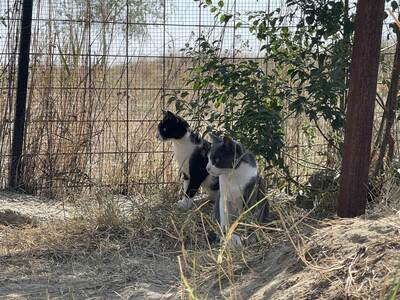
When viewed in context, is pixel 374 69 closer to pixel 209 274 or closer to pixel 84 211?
pixel 209 274

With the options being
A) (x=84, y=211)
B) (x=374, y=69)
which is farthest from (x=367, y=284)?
(x=84, y=211)

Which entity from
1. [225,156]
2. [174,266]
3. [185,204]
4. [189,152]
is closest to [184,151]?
[189,152]

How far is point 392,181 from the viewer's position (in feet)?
16.8

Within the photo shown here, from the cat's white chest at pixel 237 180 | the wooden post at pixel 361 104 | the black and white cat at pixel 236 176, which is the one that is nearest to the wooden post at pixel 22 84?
the black and white cat at pixel 236 176

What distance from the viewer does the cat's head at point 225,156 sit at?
490cm

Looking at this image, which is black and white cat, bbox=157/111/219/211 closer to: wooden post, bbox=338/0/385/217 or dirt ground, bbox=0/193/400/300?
dirt ground, bbox=0/193/400/300

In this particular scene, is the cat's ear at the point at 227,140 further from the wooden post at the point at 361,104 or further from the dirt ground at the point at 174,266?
the wooden post at the point at 361,104

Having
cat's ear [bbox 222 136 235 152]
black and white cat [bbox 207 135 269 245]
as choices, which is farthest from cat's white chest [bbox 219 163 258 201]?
cat's ear [bbox 222 136 235 152]

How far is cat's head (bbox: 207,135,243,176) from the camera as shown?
4.90 metres

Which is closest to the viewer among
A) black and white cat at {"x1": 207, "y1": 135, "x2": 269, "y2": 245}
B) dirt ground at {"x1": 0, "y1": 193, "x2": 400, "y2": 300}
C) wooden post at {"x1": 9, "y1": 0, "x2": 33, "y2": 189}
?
dirt ground at {"x1": 0, "y1": 193, "x2": 400, "y2": 300}

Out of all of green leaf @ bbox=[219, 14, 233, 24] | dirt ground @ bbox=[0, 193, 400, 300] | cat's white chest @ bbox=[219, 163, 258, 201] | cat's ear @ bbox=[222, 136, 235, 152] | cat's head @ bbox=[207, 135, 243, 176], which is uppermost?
green leaf @ bbox=[219, 14, 233, 24]

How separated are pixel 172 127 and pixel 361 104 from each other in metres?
2.50

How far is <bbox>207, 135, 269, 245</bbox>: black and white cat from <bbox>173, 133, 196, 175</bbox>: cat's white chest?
1189mm

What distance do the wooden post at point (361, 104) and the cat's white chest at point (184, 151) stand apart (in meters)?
2.25
